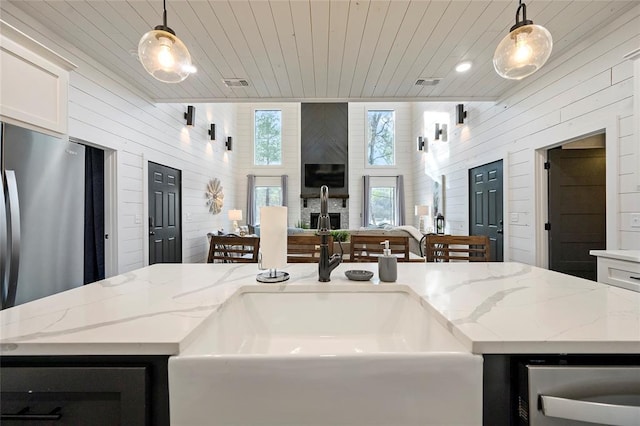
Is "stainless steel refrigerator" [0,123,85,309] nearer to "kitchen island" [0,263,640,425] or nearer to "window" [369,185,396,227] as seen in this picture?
"kitchen island" [0,263,640,425]

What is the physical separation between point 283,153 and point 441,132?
4417 millimetres

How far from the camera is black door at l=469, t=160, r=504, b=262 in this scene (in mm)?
4109

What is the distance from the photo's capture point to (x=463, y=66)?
3.13m

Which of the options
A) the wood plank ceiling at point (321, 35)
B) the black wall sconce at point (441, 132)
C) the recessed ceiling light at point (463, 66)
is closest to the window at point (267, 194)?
the black wall sconce at point (441, 132)

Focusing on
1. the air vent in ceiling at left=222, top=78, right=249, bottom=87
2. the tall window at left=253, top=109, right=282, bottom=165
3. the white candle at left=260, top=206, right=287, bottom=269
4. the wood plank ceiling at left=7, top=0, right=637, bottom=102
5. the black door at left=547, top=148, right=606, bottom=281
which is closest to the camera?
the white candle at left=260, top=206, right=287, bottom=269

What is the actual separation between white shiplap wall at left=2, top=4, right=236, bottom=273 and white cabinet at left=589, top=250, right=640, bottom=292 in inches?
179

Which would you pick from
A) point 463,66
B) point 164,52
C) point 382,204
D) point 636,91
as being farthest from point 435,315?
point 382,204

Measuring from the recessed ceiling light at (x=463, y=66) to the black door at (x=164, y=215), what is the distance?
4226 millimetres

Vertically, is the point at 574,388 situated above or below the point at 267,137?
below

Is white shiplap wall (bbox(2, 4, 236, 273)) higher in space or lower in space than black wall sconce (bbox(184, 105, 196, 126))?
lower

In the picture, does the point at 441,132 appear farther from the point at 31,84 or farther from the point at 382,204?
the point at 31,84

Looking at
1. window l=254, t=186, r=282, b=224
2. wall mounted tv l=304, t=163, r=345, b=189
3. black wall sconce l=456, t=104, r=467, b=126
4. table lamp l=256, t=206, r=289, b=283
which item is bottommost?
table lamp l=256, t=206, r=289, b=283

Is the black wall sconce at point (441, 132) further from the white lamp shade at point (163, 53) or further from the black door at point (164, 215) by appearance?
the white lamp shade at point (163, 53)

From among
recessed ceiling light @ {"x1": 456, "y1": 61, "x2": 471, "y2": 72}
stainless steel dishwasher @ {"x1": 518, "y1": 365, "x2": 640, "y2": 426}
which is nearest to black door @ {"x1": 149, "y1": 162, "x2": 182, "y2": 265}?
recessed ceiling light @ {"x1": 456, "y1": 61, "x2": 471, "y2": 72}
